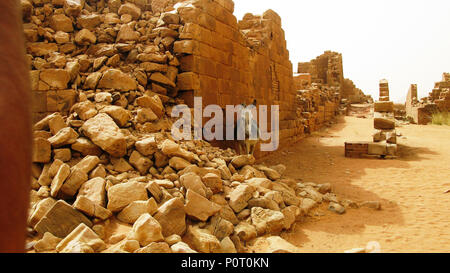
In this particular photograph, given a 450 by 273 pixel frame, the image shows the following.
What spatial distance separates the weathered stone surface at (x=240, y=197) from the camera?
4246 millimetres

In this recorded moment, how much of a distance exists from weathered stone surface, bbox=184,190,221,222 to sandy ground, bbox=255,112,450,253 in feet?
4.34

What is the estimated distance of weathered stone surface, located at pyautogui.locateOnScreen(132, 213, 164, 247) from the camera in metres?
2.83

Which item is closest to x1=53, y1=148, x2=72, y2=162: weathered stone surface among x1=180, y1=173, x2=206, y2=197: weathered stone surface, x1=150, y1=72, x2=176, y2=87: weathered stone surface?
x1=180, y1=173, x2=206, y2=197: weathered stone surface

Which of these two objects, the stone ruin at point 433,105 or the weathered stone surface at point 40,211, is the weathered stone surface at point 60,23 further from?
the stone ruin at point 433,105

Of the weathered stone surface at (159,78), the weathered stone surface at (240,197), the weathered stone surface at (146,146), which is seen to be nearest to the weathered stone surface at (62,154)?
the weathered stone surface at (146,146)

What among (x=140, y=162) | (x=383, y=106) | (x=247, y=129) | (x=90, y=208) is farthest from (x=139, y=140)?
(x=383, y=106)

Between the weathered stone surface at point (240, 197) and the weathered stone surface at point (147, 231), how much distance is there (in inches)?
59.9

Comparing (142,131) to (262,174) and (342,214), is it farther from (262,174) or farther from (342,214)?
(342,214)

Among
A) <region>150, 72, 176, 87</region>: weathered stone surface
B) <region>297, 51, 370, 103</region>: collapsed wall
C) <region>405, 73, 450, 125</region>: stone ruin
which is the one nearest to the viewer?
<region>150, 72, 176, 87</region>: weathered stone surface

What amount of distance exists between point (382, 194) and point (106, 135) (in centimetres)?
594

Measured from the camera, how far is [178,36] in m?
6.50

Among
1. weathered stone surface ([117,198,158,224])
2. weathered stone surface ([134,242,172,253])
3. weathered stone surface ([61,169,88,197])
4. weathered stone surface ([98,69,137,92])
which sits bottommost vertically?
weathered stone surface ([134,242,172,253])

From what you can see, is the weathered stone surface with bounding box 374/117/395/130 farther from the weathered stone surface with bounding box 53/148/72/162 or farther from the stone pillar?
the weathered stone surface with bounding box 53/148/72/162
